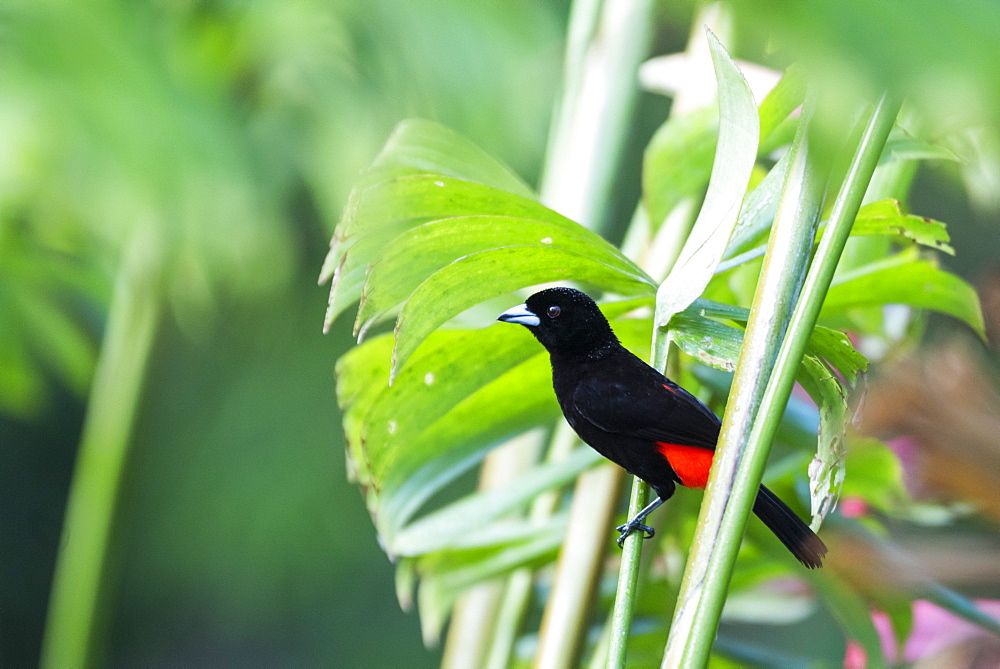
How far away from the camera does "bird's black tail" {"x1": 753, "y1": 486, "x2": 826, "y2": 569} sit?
0.15 meters

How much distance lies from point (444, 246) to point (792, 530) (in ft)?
0.29

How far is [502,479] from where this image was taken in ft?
1.19

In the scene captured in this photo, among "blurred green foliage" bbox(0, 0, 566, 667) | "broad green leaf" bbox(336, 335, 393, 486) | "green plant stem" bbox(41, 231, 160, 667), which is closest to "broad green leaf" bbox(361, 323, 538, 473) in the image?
"broad green leaf" bbox(336, 335, 393, 486)

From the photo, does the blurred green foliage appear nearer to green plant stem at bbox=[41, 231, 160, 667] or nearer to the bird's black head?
green plant stem at bbox=[41, 231, 160, 667]

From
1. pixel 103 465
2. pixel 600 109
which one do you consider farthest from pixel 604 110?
pixel 103 465

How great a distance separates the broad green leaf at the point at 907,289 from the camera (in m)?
0.23

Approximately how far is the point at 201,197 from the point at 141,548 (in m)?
1.11

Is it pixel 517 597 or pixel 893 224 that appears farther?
pixel 517 597

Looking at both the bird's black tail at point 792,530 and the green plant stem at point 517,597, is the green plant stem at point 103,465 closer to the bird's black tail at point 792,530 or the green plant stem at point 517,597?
the green plant stem at point 517,597

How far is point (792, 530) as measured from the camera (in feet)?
0.51

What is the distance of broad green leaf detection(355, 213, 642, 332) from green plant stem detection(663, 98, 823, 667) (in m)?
0.03

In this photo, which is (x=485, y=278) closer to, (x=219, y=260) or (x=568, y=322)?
(x=568, y=322)

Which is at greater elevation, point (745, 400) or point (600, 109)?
point (600, 109)

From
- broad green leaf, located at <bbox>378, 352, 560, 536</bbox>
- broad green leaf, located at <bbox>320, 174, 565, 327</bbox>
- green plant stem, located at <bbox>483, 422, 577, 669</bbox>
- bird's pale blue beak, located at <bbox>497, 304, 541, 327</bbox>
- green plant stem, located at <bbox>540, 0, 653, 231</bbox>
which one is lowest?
green plant stem, located at <bbox>483, 422, 577, 669</bbox>
